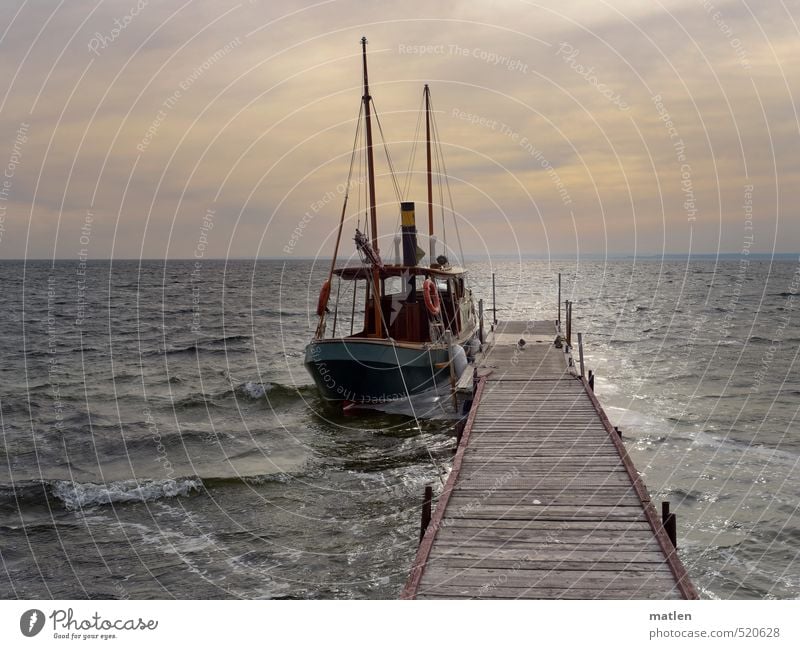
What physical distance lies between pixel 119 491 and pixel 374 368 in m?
8.90

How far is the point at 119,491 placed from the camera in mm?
18594

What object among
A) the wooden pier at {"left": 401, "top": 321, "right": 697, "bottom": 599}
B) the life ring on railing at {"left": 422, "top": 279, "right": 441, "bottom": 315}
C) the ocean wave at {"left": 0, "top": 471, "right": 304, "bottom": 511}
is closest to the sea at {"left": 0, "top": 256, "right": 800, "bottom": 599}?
the ocean wave at {"left": 0, "top": 471, "right": 304, "bottom": 511}

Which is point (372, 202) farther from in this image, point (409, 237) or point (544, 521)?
point (544, 521)

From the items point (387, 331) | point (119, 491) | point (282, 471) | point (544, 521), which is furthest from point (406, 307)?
point (544, 521)

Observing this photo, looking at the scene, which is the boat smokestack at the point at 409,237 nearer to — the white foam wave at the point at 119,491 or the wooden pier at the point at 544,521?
the wooden pier at the point at 544,521

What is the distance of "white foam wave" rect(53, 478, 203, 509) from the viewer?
17938mm

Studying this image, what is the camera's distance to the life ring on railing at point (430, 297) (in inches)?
929

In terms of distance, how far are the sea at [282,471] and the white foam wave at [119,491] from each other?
0.08 metres

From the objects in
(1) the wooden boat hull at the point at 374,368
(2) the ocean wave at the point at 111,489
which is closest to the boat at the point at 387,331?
(1) the wooden boat hull at the point at 374,368

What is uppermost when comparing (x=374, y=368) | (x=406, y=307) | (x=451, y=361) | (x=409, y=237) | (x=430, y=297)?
(x=409, y=237)

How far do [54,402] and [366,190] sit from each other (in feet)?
52.9

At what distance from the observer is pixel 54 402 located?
1194 inches

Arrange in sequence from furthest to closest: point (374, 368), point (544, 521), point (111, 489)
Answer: point (374, 368) → point (111, 489) → point (544, 521)

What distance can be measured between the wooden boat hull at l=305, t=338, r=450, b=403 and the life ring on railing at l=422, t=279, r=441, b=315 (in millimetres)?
1410
